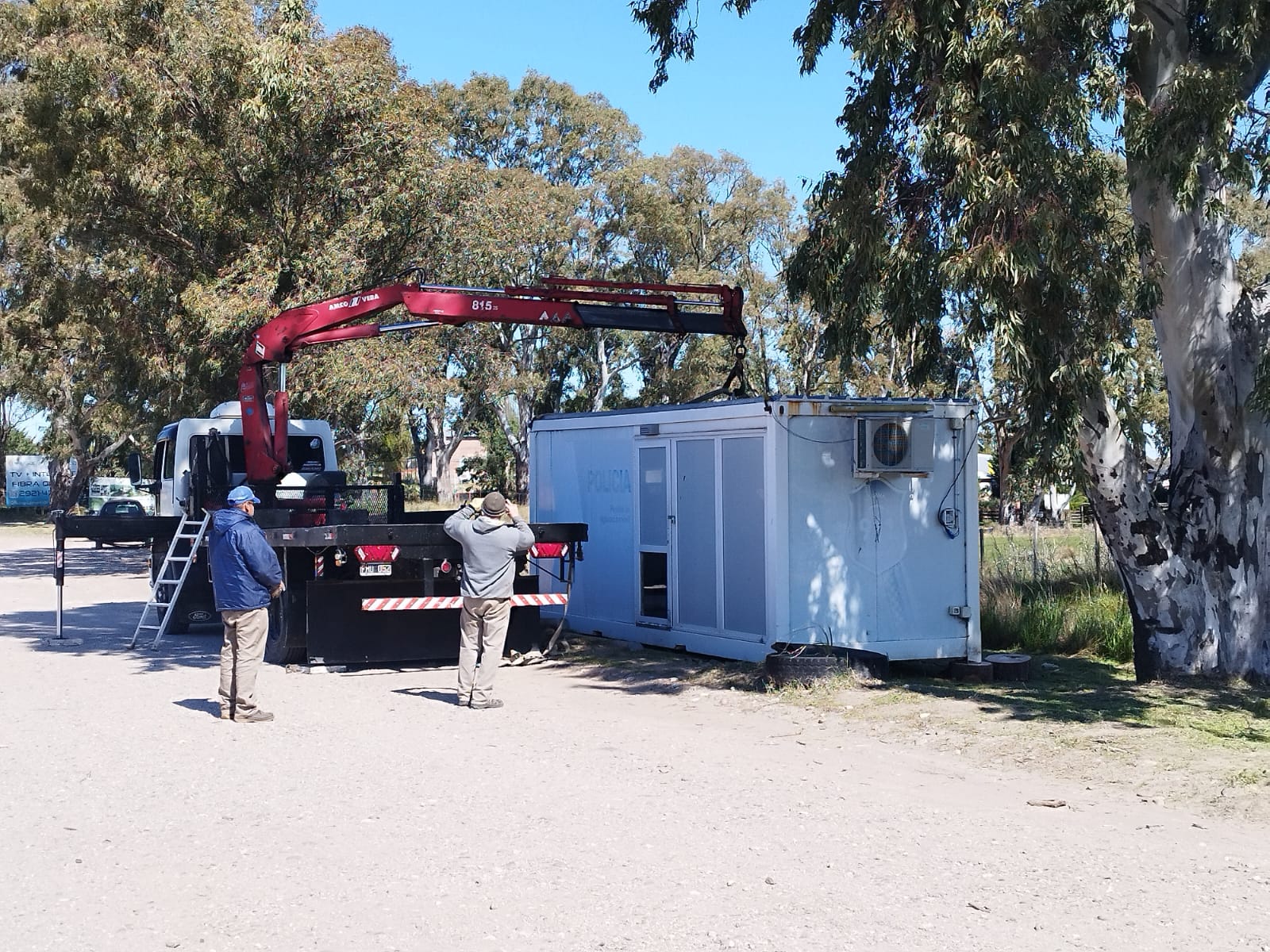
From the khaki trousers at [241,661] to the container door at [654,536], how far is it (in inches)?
188

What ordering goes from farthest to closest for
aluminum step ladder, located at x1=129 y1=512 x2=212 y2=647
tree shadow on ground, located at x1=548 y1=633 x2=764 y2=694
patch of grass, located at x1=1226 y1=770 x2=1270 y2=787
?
1. aluminum step ladder, located at x1=129 y1=512 x2=212 y2=647
2. tree shadow on ground, located at x1=548 y1=633 x2=764 y2=694
3. patch of grass, located at x1=1226 y1=770 x2=1270 y2=787

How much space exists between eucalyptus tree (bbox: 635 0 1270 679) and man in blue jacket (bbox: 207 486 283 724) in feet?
18.0

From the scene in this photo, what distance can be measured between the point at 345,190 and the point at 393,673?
14.4 m

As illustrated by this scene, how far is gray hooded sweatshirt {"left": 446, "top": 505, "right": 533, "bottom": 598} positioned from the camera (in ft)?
37.0

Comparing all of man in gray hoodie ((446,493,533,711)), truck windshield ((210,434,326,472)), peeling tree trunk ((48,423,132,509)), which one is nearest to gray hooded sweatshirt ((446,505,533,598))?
man in gray hoodie ((446,493,533,711))

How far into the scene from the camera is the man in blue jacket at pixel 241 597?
1032cm

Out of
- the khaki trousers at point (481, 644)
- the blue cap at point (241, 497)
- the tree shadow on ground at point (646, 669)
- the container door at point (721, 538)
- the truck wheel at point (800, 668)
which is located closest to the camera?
the blue cap at point (241, 497)

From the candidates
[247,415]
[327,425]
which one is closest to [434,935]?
[247,415]

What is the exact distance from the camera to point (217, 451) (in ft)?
55.1

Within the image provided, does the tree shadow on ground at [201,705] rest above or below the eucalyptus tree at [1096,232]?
below

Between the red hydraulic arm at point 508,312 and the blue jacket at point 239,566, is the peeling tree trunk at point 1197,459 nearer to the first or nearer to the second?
the red hydraulic arm at point 508,312

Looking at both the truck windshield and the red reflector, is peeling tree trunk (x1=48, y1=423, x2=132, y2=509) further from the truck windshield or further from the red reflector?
the red reflector

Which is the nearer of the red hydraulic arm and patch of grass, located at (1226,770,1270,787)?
patch of grass, located at (1226,770,1270,787)

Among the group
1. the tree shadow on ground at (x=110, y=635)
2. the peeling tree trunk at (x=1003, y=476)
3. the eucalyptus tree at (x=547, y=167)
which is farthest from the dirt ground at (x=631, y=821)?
the eucalyptus tree at (x=547, y=167)
